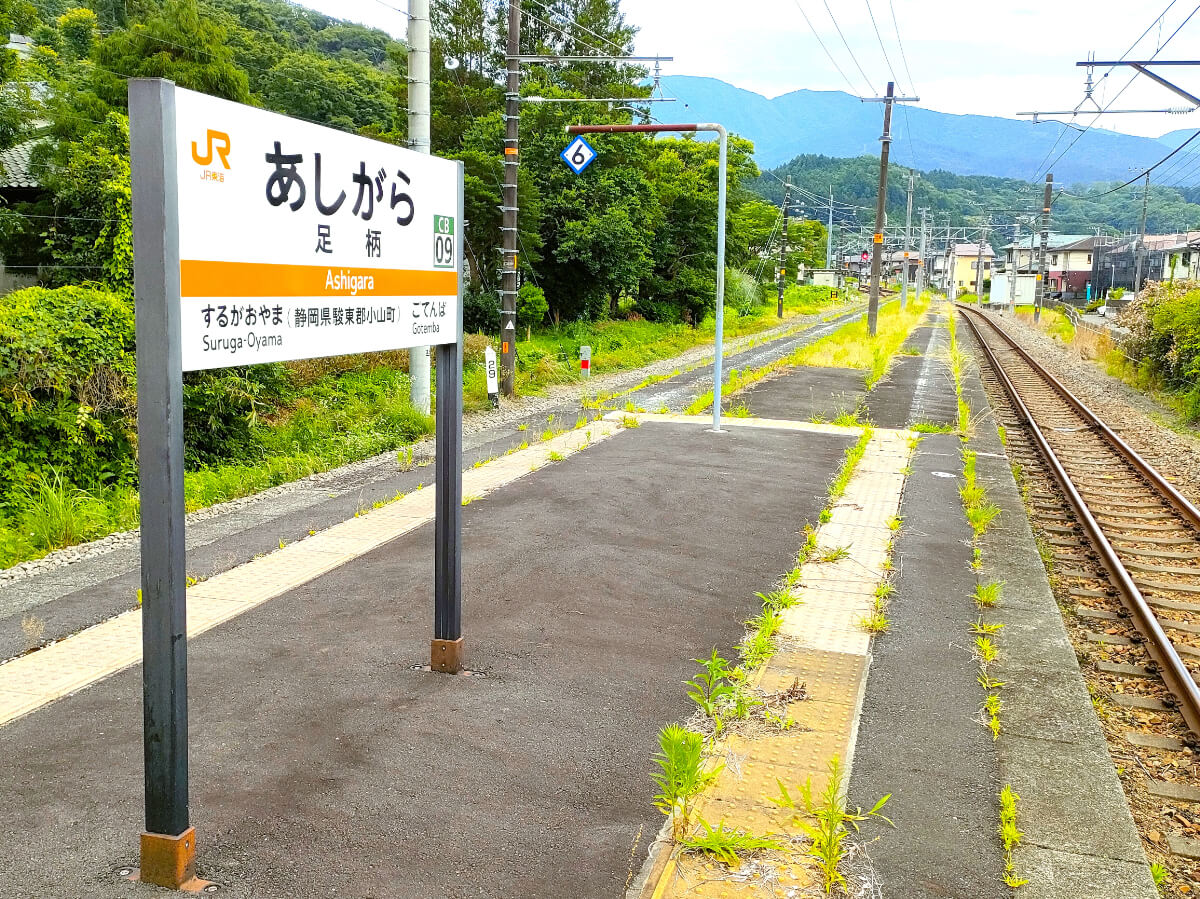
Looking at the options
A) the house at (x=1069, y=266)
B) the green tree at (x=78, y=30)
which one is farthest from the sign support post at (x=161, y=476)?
the house at (x=1069, y=266)

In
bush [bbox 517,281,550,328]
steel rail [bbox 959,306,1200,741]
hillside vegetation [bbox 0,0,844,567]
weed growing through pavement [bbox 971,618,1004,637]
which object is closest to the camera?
steel rail [bbox 959,306,1200,741]

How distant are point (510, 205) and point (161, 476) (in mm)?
14370

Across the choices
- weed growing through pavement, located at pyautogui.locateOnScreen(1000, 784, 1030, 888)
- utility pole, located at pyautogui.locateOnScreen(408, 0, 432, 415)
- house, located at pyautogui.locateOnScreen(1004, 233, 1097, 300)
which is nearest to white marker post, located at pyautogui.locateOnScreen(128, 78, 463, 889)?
weed growing through pavement, located at pyautogui.locateOnScreen(1000, 784, 1030, 888)

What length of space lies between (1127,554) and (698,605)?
4579 mm

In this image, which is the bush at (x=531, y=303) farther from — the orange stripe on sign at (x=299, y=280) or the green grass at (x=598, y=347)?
the orange stripe on sign at (x=299, y=280)

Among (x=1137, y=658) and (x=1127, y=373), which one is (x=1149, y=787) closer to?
(x=1137, y=658)

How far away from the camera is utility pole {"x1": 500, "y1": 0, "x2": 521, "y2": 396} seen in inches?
656

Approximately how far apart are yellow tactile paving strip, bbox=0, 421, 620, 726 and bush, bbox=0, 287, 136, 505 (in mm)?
3834

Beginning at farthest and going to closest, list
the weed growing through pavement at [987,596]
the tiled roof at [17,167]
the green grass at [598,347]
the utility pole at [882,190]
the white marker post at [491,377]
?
the utility pole at [882,190], the tiled roof at [17,167], the green grass at [598,347], the white marker post at [491,377], the weed growing through pavement at [987,596]

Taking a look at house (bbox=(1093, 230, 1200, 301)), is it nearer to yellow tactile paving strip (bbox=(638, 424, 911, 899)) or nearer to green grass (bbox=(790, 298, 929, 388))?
green grass (bbox=(790, 298, 929, 388))

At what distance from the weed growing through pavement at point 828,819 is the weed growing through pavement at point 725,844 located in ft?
0.54

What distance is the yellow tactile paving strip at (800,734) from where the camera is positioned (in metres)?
3.64

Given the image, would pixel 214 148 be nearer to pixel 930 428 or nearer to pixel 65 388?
pixel 65 388

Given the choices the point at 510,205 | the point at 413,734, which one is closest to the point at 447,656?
the point at 413,734
